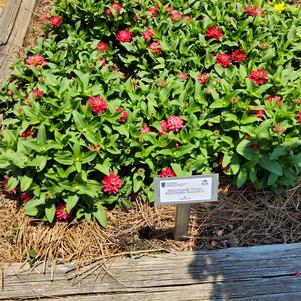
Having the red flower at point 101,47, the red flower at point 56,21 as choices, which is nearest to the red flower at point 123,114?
the red flower at point 101,47

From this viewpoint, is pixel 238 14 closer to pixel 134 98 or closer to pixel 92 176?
pixel 134 98

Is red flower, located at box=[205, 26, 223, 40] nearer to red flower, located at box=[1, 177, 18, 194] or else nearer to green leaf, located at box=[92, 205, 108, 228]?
green leaf, located at box=[92, 205, 108, 228]

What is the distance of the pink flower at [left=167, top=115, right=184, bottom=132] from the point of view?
2648 mm

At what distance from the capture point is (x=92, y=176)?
2.66 meters

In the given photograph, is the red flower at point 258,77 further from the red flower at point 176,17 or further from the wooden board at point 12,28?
the wooden board at point 12,28

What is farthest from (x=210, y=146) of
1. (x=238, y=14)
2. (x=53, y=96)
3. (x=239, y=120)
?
(x=238, y=14)

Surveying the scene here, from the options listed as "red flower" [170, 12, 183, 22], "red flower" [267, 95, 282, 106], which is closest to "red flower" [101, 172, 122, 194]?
"red flower" [267, 95, 282, 106]

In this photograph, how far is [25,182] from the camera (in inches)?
96.6

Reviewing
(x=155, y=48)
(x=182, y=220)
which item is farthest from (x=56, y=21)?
(x=182, y=220)

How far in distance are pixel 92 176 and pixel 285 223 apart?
3.89 ft

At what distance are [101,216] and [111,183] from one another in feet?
0.66

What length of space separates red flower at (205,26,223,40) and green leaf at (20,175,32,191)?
1818 mm

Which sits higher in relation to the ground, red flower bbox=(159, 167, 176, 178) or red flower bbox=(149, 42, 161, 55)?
red flower bbox=(149, 42, 161, 55)

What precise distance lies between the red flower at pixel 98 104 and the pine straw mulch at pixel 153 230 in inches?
24.0
